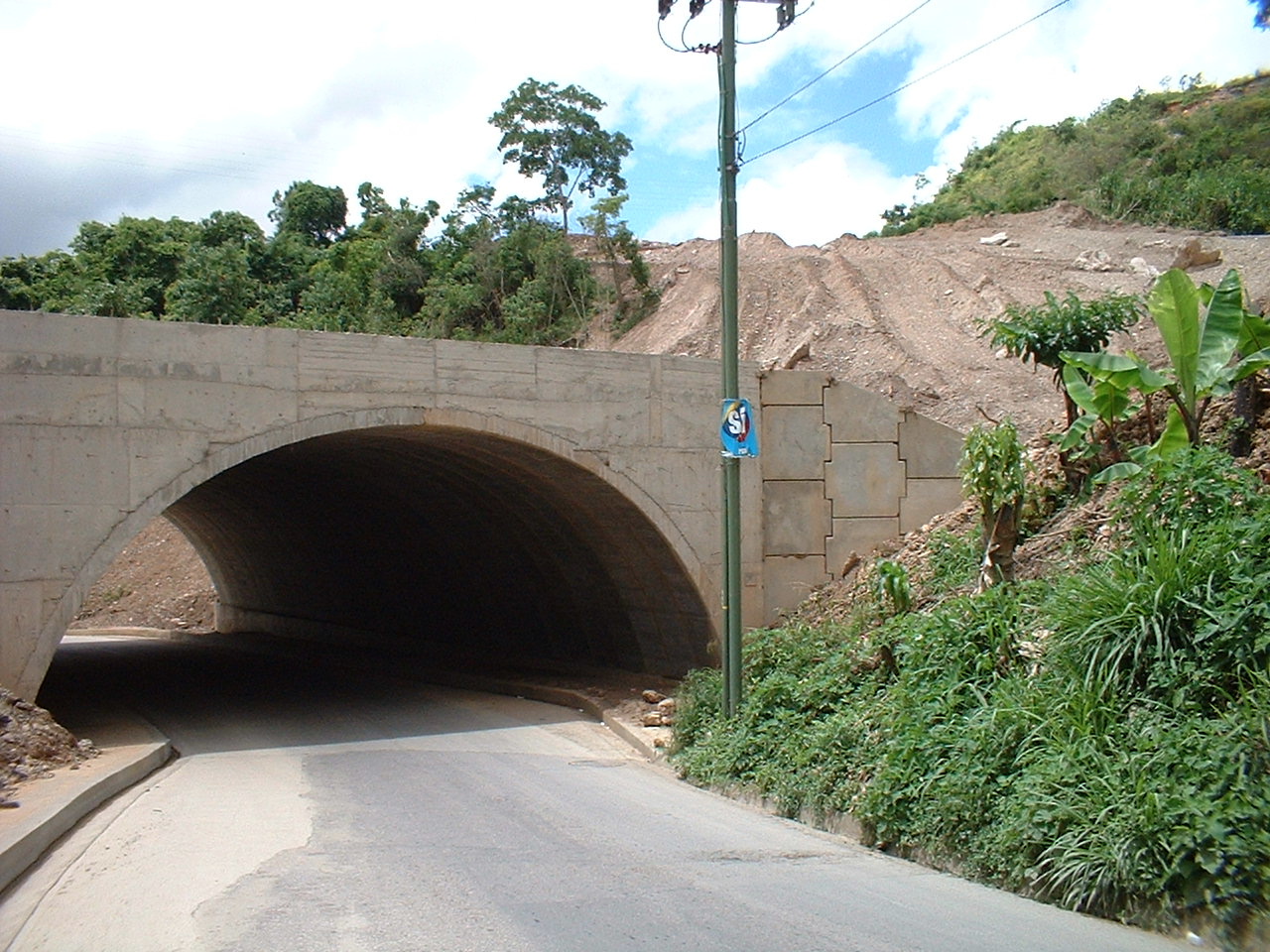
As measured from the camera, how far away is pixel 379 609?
2250 centimetres

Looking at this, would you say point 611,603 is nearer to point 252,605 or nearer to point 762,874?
point 762,874

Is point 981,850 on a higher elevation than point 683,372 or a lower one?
lower

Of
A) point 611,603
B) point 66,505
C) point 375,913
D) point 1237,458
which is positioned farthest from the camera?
point 611,603

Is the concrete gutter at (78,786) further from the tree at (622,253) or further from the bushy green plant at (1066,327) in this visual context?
the tree at (622,253)

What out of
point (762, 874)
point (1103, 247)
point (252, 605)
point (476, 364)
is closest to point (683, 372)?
point (476, 364)

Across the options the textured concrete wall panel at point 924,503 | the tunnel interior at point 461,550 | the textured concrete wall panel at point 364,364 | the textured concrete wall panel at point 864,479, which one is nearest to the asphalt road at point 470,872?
the tunnel interior at point 461,550

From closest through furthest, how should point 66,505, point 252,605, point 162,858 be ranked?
point 162,858, point 66,505, point 252,605

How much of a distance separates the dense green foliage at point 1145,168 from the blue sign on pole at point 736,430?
101 ft

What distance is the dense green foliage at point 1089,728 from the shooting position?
5.80 m

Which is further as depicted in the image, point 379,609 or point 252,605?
point 252,605

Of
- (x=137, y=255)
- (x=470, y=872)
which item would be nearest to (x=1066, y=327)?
(x=470, y=872)

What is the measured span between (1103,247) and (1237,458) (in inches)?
1074

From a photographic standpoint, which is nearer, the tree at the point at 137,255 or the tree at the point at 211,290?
the tree at the point at 211,290

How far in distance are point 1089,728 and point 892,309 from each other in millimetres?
26296
